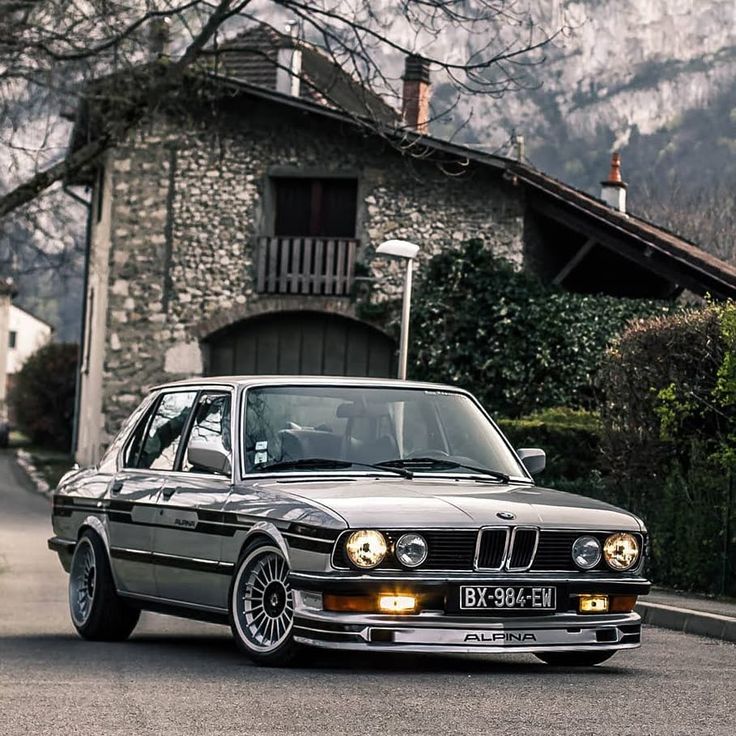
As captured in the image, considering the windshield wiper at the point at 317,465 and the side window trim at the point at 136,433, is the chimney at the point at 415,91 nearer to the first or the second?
the side window trim at the point at 136,433

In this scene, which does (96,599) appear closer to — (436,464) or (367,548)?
(436,464)

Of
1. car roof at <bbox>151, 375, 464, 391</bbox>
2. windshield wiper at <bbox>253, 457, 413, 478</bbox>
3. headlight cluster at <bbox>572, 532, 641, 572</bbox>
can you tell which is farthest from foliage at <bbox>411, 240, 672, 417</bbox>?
headlight cluster at <bbox>572, 532, 641, 572</bbox>

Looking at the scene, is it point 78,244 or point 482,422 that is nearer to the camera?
point 482,422

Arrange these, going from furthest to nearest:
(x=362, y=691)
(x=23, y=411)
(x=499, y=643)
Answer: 1. (x=23, y=411)
2. (x=499, y=643)
3. (x=362, y=691)

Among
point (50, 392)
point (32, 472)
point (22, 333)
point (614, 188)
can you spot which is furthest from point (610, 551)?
point (22, 333)

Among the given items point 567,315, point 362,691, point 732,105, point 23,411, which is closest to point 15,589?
point 362,691

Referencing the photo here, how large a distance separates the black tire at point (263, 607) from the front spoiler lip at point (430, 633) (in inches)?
7.2

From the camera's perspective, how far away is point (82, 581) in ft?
36.7

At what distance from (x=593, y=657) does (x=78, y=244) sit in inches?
406

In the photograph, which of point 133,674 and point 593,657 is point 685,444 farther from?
point 133,674

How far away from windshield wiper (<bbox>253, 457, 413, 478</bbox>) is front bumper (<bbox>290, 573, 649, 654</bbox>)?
107cm

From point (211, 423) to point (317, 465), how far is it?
0.92 meters

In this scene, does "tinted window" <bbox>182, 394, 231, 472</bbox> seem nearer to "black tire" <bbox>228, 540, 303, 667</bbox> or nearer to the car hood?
the car hood

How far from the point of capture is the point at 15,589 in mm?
16156
